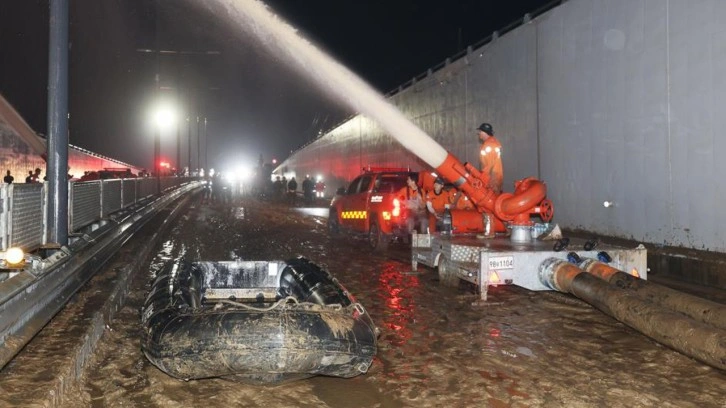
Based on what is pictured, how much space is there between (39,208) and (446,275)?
5.65m

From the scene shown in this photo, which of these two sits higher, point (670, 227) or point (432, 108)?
point (432, 108)

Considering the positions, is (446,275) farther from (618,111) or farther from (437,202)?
(618,111)

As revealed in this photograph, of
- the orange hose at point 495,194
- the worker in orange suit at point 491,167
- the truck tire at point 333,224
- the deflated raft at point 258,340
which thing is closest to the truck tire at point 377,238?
the truck tire at point 333,224

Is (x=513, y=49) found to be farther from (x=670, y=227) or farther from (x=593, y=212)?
(x=670, y=227)

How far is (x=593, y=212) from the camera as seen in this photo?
14656 millimetres

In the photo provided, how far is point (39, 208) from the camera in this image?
328 inches

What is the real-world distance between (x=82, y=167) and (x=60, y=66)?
31.9 meters

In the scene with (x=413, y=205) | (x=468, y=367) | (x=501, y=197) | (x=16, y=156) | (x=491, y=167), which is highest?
(x=16, y=156)

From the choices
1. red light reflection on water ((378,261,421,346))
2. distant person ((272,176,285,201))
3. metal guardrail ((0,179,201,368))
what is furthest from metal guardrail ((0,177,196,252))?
distant person ((272,176,285,201))

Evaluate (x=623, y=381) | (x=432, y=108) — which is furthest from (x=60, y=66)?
(x=432, y=108)

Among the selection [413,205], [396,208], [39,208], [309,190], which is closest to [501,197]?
[413,205]

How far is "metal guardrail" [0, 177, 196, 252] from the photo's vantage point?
683 cm

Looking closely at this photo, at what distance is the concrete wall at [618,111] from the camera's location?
10922 millimetres

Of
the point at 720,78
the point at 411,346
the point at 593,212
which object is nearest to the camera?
the point at 411,346
